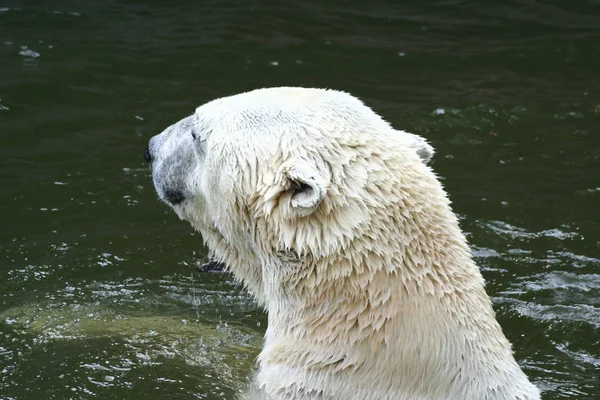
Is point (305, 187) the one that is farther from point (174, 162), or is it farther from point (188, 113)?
point (188, 113)

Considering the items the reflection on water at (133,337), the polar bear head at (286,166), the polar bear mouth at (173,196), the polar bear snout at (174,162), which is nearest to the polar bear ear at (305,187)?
the polar bear head at (286,166)

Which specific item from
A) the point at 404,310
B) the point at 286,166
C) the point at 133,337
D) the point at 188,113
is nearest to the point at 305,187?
the point at 286,166

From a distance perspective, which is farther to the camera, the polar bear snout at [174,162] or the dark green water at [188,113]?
the dark green water at [188,113]

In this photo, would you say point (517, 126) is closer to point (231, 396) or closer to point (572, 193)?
point (572, 193)

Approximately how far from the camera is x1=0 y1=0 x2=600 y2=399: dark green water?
5250 millimetres

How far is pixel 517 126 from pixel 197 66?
3481 millimetres

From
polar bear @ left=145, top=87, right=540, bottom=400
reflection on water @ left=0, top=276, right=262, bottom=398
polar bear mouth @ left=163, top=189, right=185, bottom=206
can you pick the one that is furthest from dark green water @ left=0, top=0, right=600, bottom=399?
polar bear @ left=145, top=87, right=540, bottom=400

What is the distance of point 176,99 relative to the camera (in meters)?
8.57

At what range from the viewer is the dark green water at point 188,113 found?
5.25m

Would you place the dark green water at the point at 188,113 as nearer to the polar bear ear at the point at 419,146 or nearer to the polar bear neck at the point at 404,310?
the polar bear neck at the point at 404,310

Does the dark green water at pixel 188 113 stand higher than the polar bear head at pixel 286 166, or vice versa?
the polar bear head at pixel 286 166

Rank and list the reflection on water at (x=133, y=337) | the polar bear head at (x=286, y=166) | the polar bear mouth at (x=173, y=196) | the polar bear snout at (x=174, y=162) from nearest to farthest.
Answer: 1. the polar bear head at (x=286, y=166)
2. the polar bear snout at (x=174, y=162)
3. the polar bear mouth at (x=173, y=196)
4. the reflection on water at (x=133, y=337)

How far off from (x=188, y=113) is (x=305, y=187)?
16.6ft

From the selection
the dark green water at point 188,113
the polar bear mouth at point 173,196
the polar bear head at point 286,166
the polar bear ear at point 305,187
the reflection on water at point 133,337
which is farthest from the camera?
the dark green water at point 188,113
